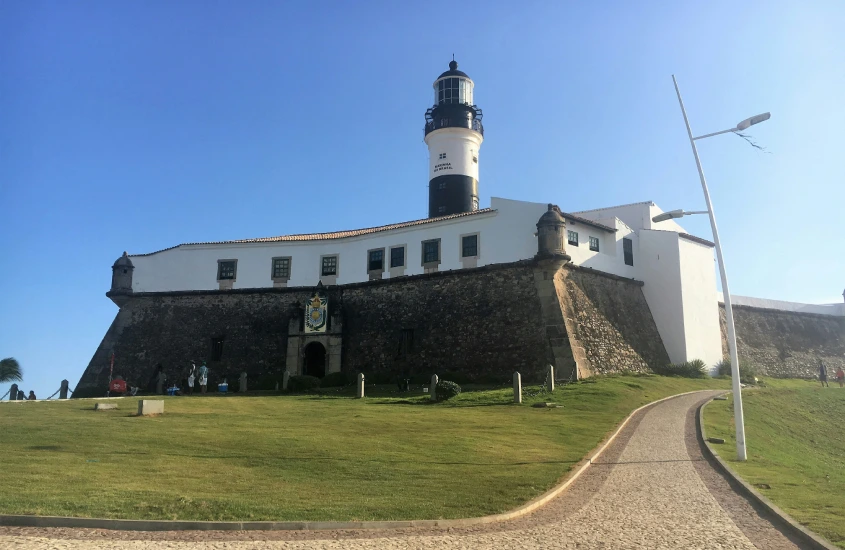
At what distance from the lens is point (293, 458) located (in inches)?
538

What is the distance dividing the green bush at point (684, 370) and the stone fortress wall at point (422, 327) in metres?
0.70

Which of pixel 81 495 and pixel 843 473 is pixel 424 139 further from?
pixel 81 495

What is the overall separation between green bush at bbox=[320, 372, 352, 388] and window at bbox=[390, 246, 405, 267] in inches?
261

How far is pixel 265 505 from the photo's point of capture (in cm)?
1000

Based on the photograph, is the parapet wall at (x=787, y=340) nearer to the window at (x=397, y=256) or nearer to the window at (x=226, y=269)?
the window at (x=397, y=256)

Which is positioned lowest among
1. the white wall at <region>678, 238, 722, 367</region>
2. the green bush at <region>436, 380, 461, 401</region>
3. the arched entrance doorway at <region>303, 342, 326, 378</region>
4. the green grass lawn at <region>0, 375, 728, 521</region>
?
the green grass lawn at <region>0, 375, 728, 521</region>

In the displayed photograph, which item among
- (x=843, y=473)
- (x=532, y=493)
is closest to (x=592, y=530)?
(x=532, y=493)

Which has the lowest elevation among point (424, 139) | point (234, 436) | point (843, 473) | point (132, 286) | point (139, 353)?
point (843, 473)

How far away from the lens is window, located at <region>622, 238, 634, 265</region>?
36.5 metres

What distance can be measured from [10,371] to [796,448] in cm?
4292

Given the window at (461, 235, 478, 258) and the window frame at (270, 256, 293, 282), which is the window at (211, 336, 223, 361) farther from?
the window at (461, 235, 478, 258)

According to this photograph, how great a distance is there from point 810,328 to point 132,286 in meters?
45.2

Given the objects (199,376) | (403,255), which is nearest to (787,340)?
(403,255)

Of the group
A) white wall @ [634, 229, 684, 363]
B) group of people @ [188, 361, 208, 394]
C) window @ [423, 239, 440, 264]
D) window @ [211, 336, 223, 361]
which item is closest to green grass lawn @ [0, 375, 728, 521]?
group of people @ [188, 361, 208, 394]
